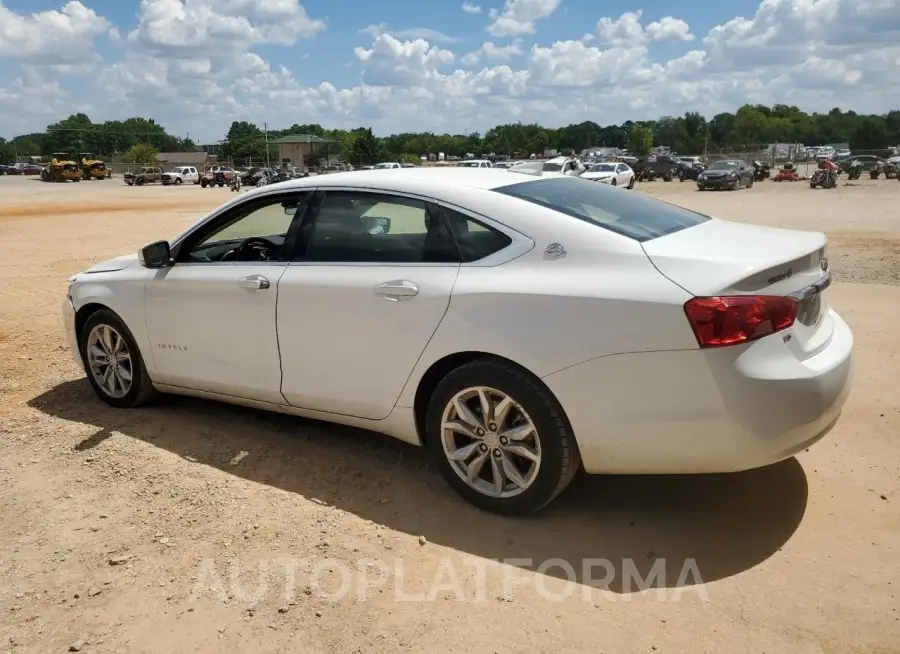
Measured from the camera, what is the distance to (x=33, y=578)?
3178 mm

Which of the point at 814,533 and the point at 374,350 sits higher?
the point at 374,350

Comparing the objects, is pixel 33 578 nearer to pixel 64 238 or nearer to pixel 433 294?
pixel 433 294

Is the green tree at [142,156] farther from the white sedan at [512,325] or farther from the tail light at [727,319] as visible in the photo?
the tail light at [727,319]

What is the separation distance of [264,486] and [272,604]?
3.50 feet

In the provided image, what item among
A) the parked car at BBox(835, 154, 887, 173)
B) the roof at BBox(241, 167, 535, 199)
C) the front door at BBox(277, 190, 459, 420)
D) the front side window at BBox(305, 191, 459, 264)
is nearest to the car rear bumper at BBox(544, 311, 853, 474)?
the front door at BBox(277, 190, 459, 420)

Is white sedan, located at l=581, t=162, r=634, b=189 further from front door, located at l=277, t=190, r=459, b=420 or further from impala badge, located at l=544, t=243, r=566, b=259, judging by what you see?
impala badge, located at l=544, t=243, r=566, b=259

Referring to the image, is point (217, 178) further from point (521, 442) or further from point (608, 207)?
point (521, 442)

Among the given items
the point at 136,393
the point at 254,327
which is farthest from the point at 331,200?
the point at 136,393

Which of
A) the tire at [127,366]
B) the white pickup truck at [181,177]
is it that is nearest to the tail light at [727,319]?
the tire at [127,366]

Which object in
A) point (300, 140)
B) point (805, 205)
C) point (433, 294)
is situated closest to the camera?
point (433, 294)

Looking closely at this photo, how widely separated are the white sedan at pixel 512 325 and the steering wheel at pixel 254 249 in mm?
19

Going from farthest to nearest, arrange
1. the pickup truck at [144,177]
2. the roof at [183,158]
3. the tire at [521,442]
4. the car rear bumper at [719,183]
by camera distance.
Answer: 1. the roof at [183,158]
2. the pickup truck at [144,177]
3. the car rear bumper at [719,183]
4. the tire at [521,442]

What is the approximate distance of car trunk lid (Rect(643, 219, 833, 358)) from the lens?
9.73 feet

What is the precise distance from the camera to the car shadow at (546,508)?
125 inches
